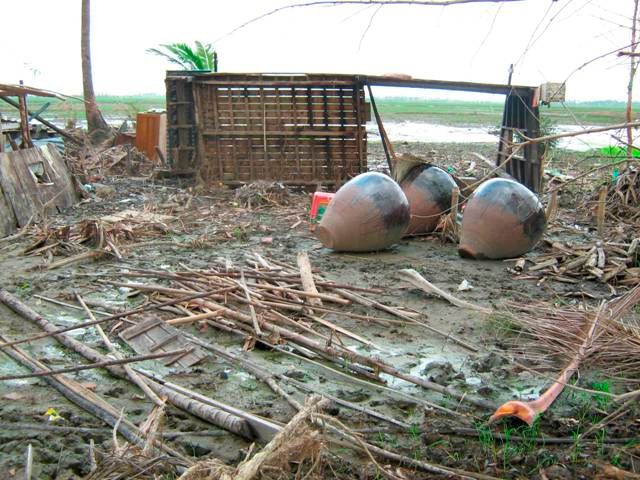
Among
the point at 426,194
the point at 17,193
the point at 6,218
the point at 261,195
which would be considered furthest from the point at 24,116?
the point at 426,194

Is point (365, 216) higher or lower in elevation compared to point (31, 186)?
lower

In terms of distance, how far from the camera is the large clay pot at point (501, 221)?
8750 millimetres

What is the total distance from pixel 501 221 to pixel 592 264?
1.22 metres

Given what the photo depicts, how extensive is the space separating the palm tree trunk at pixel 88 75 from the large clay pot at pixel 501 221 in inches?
710

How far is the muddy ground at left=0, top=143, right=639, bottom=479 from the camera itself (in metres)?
3.97

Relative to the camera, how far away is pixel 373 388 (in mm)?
4973

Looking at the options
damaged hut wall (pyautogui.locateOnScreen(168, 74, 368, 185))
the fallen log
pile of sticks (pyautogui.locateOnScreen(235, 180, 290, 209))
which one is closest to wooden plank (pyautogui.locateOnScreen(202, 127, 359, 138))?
damaged hut wall (pyautogui.locateOnScreen(168, 74, 368, 185))

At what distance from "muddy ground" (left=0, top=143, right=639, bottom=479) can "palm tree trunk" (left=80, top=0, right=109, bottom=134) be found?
50.8 feet

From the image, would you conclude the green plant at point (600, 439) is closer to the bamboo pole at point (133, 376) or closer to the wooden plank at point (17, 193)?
the bamboo pole at point (133, 376)

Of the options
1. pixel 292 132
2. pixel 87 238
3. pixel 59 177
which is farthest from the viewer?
pixel 292 132

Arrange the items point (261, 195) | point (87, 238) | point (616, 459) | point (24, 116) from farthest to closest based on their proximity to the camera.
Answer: point (261, 195) < point (24, 116) < point (87, 238) < point (616, 459)

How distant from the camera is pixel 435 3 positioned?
245 cm

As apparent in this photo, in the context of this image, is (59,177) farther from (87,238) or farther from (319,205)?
(319,205)

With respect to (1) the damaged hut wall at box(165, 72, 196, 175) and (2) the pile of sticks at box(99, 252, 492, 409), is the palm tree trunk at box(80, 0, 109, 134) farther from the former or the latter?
(2) the pile of sticks at box(99, 252, 492, 409)
